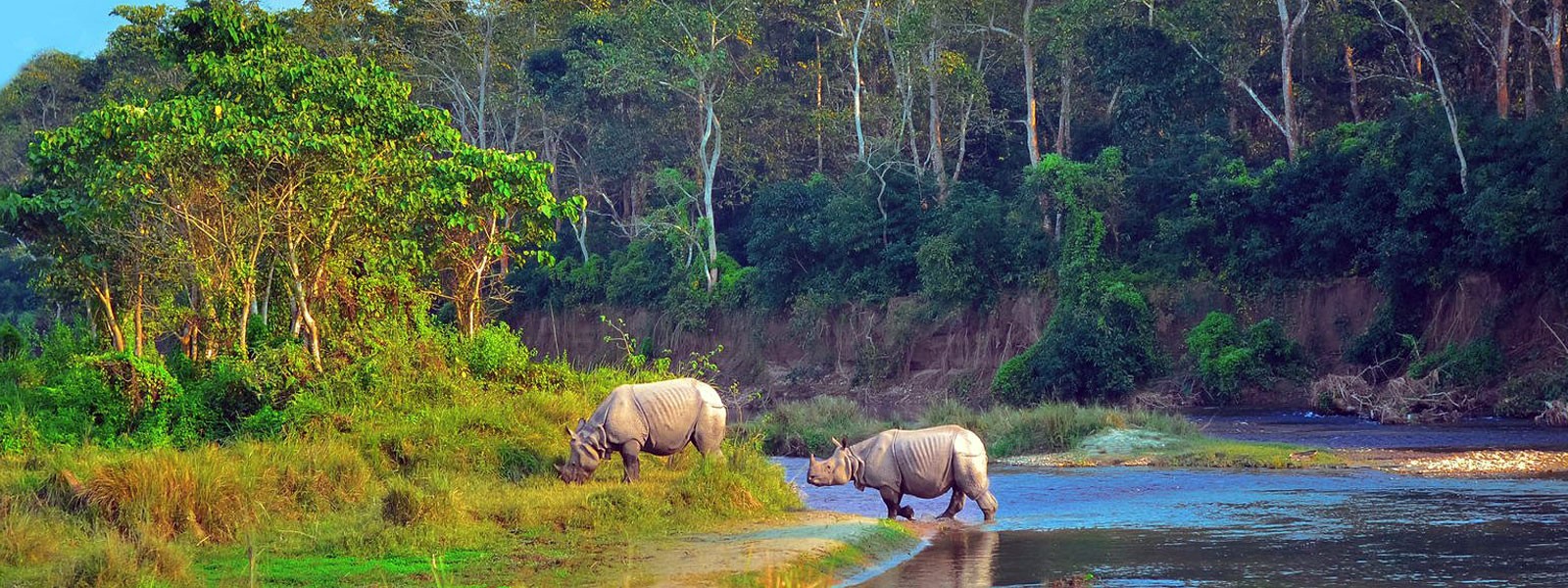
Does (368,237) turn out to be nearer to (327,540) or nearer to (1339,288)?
(327,540)

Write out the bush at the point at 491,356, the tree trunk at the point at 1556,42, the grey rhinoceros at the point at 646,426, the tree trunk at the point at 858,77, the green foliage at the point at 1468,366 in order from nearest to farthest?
the grey rhinoceros at the point at 646,426 < the bush at the point at 491,356 < the green foliage at the point at 1468,366 < the tree trunk at the point at 1556,42 < the tree trunk at the point at 858,77

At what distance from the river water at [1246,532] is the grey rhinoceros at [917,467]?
0.55m

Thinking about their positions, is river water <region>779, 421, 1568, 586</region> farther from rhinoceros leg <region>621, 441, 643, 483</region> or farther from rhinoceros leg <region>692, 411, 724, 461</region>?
rhinoceros leg <region>621, 441, 643, 483</region>

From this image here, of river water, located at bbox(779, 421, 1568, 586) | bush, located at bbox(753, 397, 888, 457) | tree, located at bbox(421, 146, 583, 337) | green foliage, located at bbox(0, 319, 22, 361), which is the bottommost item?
bush, located at bbox(753, 397, 888, 457)

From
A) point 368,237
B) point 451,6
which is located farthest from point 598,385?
point 451,6

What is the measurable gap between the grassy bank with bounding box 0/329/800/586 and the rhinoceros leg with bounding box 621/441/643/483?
1.25ft

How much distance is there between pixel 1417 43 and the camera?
3981 centimetres

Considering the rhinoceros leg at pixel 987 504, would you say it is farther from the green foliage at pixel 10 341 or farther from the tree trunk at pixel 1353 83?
the tree trunk at pixel 1353 83

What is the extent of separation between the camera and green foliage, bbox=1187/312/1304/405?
3847 centimetres

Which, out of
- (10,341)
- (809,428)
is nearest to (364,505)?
(809,428)

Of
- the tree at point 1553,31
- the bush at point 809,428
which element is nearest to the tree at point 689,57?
the bush at point 809,428

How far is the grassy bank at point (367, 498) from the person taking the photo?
1245cm

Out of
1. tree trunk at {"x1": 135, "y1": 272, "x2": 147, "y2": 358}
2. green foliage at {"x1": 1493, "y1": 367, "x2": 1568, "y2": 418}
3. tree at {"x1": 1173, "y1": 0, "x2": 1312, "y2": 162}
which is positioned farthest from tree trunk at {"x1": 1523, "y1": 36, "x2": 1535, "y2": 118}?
tree trunk at {"x1": 135, "y1": 272, "x2": 147, "y2": 358}

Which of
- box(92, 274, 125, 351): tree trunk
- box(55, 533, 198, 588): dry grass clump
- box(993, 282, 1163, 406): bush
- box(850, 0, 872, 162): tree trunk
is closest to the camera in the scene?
box(55, 533, 198, 588): dry grass clump
